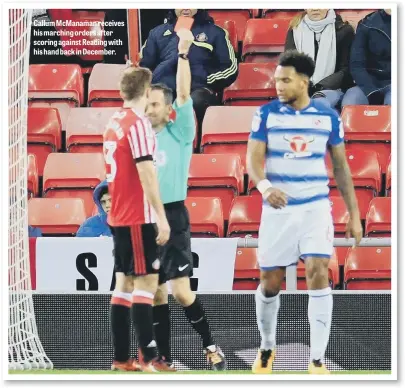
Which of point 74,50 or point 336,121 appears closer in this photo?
point 336,121

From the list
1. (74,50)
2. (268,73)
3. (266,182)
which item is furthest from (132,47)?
(266,182)

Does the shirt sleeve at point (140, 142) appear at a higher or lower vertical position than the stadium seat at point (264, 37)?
lower

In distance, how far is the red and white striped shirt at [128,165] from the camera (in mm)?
6434

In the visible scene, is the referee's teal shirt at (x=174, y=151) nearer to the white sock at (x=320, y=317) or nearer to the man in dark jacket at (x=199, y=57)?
the man in dark jacket at (x=199, y=57)

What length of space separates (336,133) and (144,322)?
1.36 m

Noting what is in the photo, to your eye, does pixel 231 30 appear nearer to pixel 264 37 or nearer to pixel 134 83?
pixel 264 37

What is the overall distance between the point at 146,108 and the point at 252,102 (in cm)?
75

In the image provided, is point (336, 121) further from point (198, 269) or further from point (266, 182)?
point (198, 269)

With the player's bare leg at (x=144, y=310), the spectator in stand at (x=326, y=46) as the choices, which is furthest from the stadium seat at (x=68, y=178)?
the spectator in stand at (x=326, y=46)

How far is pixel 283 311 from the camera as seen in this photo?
6.86m

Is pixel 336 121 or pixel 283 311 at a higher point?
pixel 336 121

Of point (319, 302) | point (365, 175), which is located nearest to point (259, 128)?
point (365, 175)

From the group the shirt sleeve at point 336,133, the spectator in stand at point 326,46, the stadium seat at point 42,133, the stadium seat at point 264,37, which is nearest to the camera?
the shirt sleeve at point 336,133

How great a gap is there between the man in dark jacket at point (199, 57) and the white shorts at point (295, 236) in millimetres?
890
